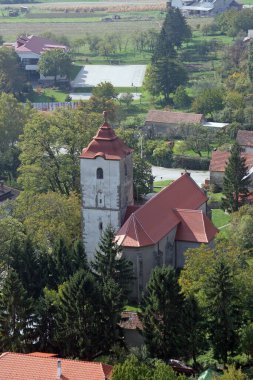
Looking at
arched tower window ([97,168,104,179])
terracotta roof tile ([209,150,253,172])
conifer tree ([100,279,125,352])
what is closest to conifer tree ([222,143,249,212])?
terracotta roof tile ([209,150,253,172])

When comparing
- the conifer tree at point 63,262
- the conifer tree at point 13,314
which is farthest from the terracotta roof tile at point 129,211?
the conifer tree at point 13,314

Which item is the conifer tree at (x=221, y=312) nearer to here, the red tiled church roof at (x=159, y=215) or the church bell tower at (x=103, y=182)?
the red tiled church roof at (x=159, y=215)

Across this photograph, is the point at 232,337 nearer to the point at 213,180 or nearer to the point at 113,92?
the point at 213,180

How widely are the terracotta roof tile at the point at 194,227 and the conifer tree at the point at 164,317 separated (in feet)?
30.3

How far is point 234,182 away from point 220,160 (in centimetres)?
835

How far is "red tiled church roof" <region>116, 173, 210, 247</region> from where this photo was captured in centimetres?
5322

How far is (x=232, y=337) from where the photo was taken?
1817 inches

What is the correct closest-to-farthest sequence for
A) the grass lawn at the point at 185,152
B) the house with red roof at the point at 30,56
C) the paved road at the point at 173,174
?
the paved road at the point at 173,174 → the grass lawn at the point at 185,152 → the house with red roof at the point at 30,56

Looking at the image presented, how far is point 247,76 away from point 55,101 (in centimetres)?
1900

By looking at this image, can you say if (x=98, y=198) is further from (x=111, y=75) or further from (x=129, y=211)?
(x=111, y=75)

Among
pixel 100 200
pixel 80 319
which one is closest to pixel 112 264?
pixel 80 319

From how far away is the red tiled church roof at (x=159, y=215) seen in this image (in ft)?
175

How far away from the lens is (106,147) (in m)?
54.3

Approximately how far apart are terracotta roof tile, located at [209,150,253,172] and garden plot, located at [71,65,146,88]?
35769 mm
